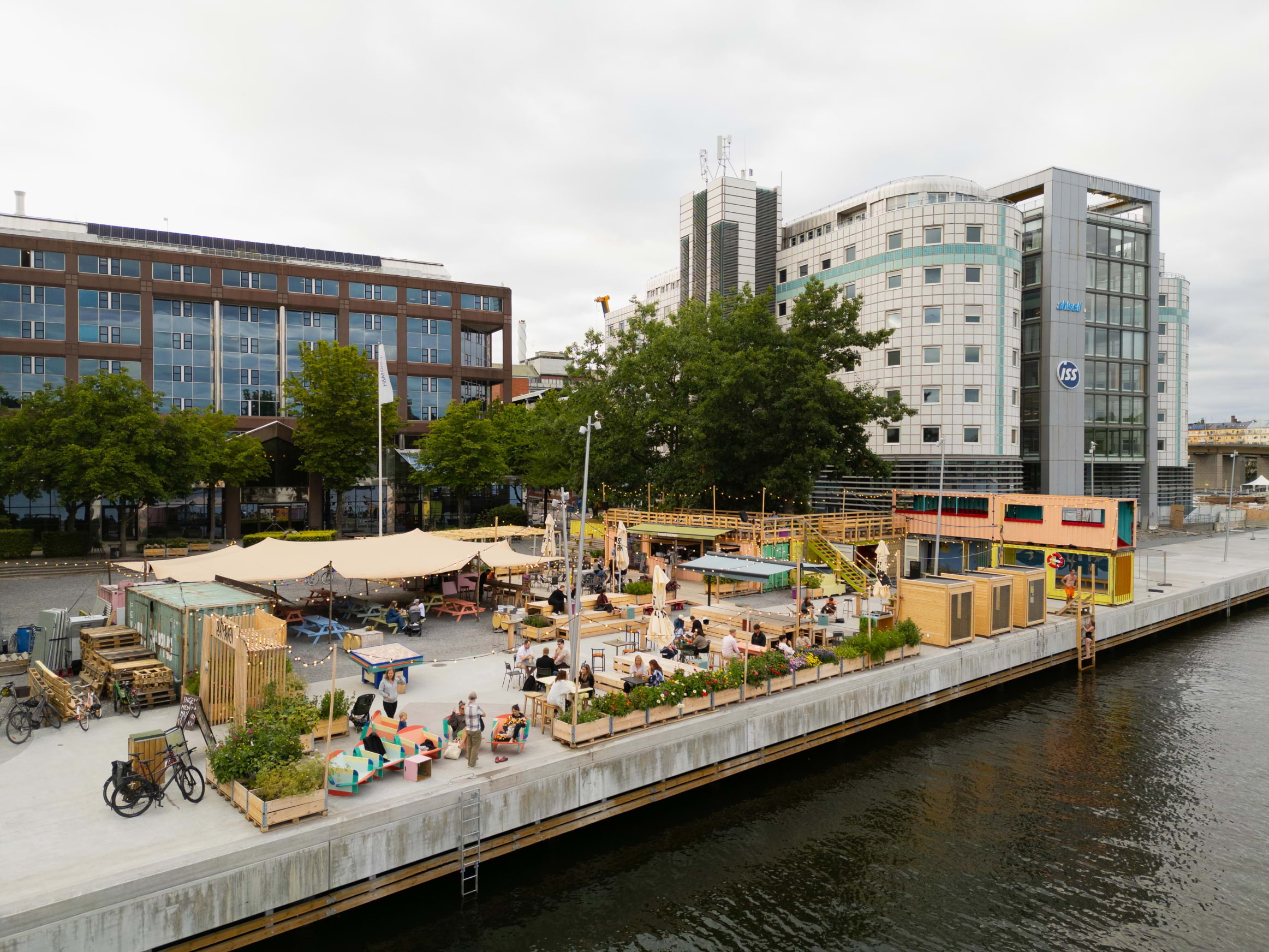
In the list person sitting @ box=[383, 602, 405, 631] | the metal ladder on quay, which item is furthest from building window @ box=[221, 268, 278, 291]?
the metal ladder on quay

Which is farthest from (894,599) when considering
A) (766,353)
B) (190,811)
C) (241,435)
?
(241,435)

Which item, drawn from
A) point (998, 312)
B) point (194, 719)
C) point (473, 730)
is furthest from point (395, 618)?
point (998, 312)

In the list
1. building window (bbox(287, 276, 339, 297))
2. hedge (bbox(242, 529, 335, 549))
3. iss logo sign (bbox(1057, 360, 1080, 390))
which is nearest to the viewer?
hedge (bbox(242, 529, 335, 549))

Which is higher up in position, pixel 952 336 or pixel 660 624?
pixel 952 336

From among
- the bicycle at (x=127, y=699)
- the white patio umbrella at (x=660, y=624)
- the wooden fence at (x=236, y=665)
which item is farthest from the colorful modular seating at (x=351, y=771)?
the white patio umbrella at (x=660, y=624)

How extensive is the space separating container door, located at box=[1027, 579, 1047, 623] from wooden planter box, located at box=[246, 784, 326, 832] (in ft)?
89.4

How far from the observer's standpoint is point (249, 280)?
218 ft

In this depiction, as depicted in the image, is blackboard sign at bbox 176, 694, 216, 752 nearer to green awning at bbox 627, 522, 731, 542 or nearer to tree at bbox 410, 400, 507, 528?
green awning at bbox 627, 522, 731, 542

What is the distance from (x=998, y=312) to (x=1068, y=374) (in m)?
11.6

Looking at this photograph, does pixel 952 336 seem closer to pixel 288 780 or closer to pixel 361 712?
pixel 361 712

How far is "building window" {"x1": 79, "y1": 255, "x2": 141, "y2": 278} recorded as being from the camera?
60281 millimetres

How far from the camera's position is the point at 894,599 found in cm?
2858

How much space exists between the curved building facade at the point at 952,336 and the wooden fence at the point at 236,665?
48861 mm

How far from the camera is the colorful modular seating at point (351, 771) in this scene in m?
14.1
